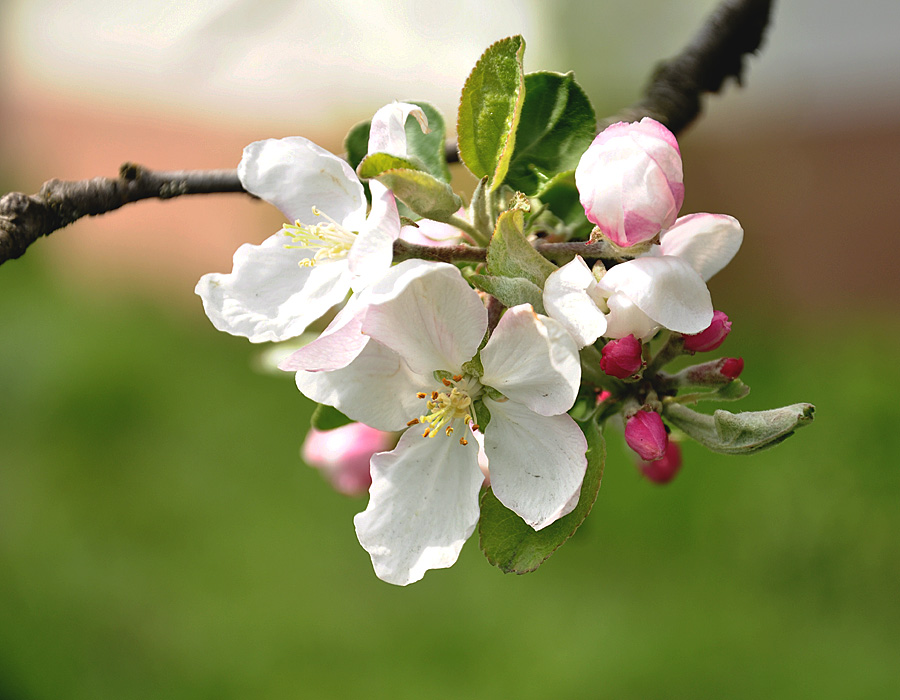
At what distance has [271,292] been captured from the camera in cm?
64

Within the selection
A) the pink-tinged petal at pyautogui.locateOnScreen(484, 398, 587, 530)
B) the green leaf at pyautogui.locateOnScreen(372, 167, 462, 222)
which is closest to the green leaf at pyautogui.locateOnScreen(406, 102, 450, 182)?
the green leaf at pyautogui.locateOnScreen(372, 167, 462, 222)

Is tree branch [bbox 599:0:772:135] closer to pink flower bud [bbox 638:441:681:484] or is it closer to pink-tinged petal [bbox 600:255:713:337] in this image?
pink flower bud [bbox 638:441:681:484]

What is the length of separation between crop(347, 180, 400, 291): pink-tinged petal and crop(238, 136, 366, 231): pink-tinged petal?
13cm

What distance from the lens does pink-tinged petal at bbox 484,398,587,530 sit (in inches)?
21.7

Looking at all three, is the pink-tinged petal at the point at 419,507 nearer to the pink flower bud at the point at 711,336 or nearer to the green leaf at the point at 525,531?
the green leaf at the point at 525,531

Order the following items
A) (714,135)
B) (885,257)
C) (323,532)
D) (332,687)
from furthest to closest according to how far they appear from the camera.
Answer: (714,135)
(885,257)
(323,532)
(332,687)

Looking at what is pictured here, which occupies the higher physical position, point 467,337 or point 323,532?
point 467,337

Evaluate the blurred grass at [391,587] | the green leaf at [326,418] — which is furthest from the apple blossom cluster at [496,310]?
the blurred grass at [391,587]

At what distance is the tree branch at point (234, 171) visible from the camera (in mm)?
637

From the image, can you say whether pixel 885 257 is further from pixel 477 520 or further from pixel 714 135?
pixel 477 520

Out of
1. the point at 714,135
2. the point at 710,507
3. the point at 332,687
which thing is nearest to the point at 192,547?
the point at 332,687

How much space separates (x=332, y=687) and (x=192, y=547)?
837mm

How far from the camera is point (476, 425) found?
0.63 metres

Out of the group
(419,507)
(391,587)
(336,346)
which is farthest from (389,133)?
(391,587)
